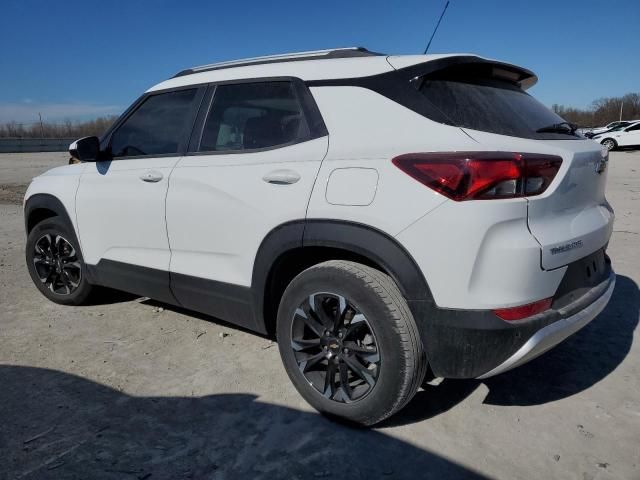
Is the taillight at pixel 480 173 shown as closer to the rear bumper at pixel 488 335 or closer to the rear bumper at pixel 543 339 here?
the rear bumper at pixel 488 335

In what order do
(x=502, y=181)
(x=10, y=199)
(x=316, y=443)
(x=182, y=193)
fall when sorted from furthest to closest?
(x=10, y=199) < (x=182, y=193) < (x=316, y=443) < (x=502, y=181)

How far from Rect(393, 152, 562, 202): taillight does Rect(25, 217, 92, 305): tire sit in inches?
120

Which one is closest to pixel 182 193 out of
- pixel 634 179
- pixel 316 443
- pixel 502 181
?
pixel 316 443

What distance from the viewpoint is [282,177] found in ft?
8.54

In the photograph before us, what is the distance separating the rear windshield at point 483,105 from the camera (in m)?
2.32

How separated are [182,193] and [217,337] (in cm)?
117

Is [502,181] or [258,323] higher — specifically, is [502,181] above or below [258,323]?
above

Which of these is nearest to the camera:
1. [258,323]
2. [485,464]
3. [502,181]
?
[502,181]

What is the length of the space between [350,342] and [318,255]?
1.62 feet

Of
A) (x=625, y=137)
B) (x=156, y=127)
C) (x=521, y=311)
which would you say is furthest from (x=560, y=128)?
(x=625, y=137)

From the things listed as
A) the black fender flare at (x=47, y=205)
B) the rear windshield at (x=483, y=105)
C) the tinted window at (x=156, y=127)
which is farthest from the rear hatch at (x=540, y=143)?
the black fender flare at (x=47, y=205)

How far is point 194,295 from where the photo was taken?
3.20 meters

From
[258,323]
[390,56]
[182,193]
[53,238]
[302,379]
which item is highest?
[390,56]

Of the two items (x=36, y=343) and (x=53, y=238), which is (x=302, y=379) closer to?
(x=36, y=343)
